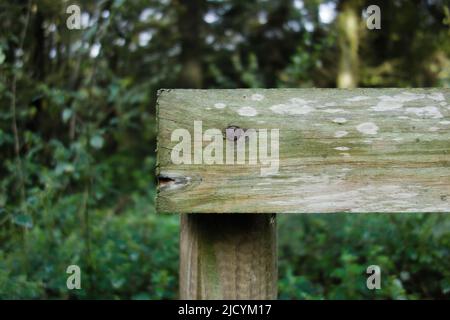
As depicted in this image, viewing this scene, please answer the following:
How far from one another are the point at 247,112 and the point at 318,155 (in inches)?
7.6

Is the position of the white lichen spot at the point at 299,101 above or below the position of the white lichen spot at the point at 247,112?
above

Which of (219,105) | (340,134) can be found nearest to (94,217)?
(219,105)

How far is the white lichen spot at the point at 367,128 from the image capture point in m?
1.21

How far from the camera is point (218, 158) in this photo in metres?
1.17

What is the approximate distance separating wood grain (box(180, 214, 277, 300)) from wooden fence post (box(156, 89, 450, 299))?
0.08 meters

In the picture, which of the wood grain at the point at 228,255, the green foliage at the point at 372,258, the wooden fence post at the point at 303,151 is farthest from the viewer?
the green foliage at the point at 372,258

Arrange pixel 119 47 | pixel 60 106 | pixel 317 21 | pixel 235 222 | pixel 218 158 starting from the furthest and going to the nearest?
1. pixel 317 21
2. pixel 119 47
3. pixel 60 106
4. pixel 235 222
5. pixel 218 158

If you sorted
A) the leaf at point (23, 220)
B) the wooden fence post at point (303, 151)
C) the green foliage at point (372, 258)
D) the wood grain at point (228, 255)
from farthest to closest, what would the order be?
the green foliage at point (372, 258), the leaf at point (23, 220), the wood grain at point (228, 255), the wooden fence post at point (303, 151)

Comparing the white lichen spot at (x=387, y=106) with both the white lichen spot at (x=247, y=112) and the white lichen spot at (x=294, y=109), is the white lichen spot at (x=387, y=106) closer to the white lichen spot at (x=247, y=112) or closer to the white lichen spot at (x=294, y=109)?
the white lichen spot at (x=294, y=109)

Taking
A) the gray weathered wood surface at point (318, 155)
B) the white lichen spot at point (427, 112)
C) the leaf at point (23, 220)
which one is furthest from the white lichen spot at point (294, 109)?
the leaf at point (23, 220)
